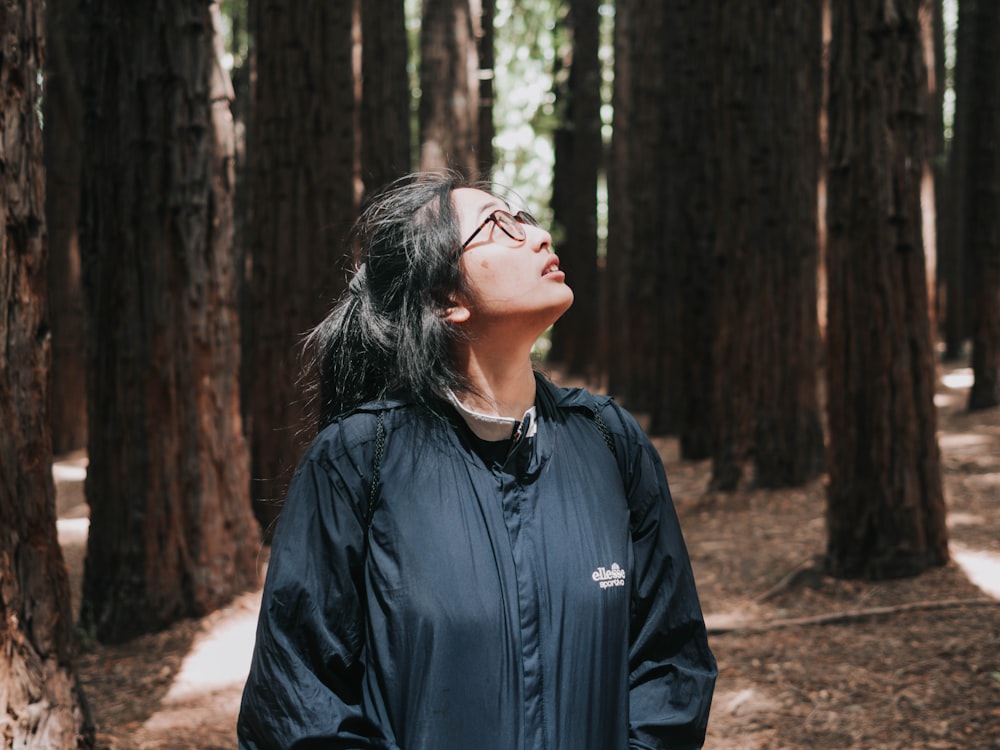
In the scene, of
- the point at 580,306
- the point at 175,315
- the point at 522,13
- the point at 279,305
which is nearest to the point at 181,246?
the point at 175,315

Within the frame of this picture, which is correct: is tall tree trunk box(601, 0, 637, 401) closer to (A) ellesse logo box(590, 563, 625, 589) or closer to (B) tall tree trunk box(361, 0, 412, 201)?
(B) tall tree trunk box(361, 0, 412, 201)

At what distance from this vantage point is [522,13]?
23469 millimetres

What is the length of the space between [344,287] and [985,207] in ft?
28.2

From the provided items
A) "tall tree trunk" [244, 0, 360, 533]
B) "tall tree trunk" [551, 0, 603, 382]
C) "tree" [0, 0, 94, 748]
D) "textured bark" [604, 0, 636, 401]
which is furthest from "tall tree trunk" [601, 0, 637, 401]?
"tree" [0, 0, 94, 748]

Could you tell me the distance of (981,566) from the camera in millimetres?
6312

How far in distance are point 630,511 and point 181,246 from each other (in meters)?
4.46

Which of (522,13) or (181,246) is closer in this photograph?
(181,246)

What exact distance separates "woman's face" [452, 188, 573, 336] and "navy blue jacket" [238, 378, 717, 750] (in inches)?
9.3

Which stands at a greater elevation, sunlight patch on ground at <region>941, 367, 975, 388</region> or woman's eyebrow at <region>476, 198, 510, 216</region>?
woman's eyebrow at <region>476, 198, 510, 216</region>

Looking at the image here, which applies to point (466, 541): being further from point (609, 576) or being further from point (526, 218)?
Result: point (526, 218)

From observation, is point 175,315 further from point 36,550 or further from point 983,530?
point 983,530

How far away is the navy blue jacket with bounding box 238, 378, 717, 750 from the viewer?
6.58ft

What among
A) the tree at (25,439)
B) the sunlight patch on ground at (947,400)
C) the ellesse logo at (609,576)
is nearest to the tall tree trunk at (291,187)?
the tree at (25,439)

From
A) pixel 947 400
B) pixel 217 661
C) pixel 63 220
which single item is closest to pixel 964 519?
pixel 217 661
